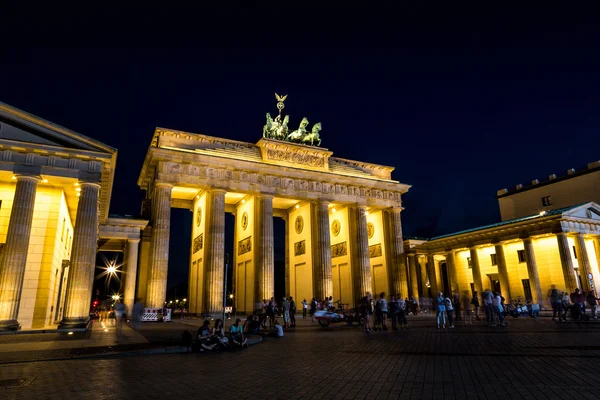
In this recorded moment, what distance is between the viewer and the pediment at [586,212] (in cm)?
3694

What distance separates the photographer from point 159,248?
32.8m

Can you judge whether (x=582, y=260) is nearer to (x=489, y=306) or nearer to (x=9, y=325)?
(x=489, y=306)

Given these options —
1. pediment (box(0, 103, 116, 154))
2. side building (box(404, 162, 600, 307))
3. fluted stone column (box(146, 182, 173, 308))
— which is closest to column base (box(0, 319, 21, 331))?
pediment (box(0, 103, 116, 154))

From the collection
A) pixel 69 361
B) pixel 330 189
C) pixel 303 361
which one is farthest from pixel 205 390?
pixel 330 189

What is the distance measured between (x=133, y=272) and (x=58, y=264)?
8.78 meters

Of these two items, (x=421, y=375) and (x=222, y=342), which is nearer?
(x=421, y=375)

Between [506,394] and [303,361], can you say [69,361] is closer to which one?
[303,361]

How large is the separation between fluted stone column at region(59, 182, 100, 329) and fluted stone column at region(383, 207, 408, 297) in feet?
107

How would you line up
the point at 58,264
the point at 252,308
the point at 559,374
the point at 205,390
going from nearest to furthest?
the point at 205,390 < the point at 559,374 < the point at 58,264 < the point at 252,308

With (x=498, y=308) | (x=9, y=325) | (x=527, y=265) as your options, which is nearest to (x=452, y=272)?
(x=527, y=265)

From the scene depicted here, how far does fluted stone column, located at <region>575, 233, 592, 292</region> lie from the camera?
1442 inches

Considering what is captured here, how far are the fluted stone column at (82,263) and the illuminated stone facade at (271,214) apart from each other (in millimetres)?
11628

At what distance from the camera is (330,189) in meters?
43.3

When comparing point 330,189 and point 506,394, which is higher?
point 330,189
